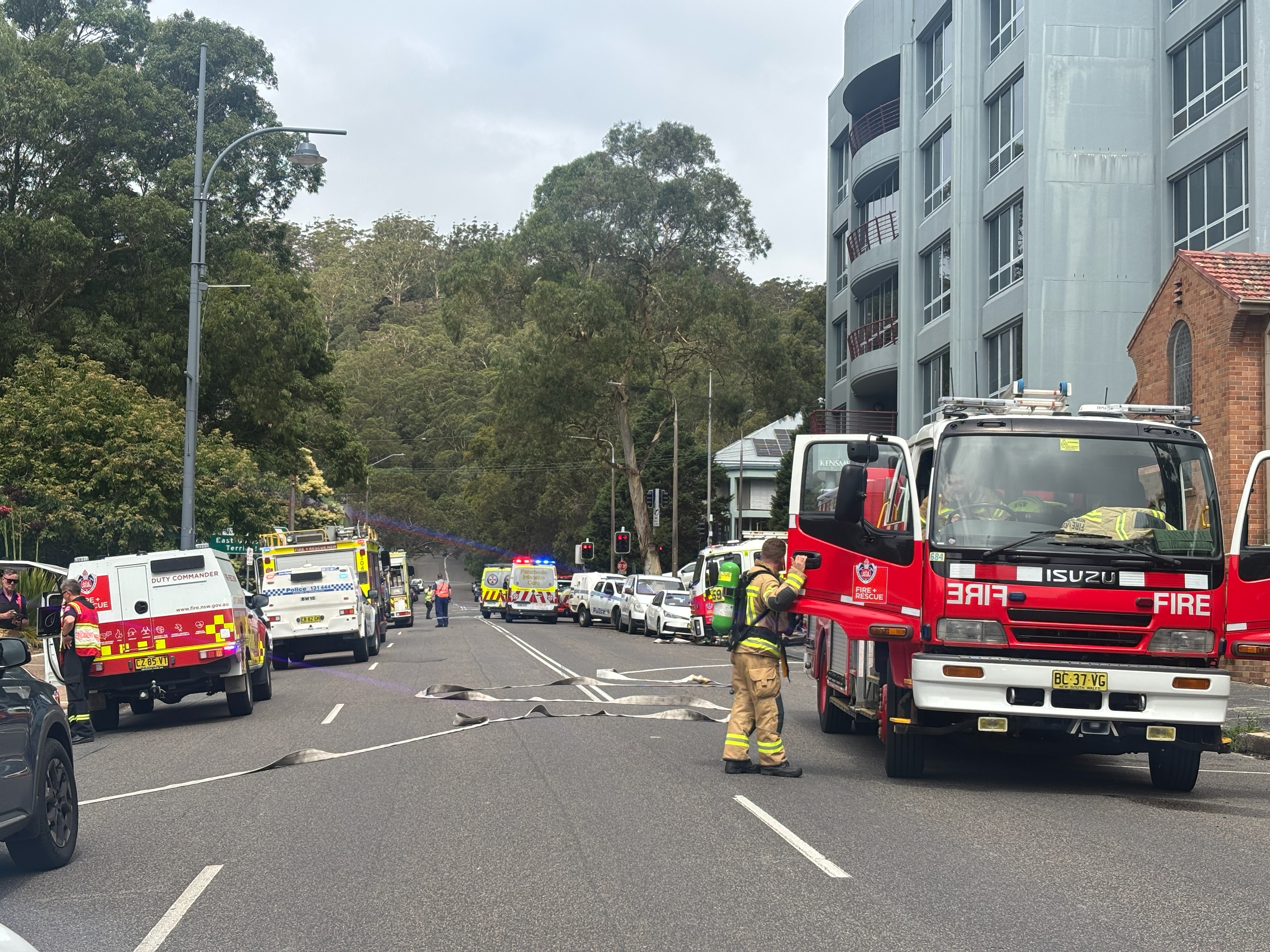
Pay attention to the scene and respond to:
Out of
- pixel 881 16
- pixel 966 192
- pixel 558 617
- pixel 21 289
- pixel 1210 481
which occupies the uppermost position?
pixel 881 16

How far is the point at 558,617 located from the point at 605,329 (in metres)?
15.0

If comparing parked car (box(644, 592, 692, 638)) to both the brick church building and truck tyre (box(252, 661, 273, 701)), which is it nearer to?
the brick church building

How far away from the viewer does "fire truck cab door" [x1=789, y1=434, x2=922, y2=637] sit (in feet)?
34.6

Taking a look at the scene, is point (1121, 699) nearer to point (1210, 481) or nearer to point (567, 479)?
point (1210, 481)

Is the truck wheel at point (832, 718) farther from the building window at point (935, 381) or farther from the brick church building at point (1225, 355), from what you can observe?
the building window at point (935, 381)

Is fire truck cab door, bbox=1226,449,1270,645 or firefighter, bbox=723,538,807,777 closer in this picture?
fire truck cab door, bbox=1226,449,1270,645

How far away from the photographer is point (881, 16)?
138 ft

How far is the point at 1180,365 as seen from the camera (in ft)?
75.5

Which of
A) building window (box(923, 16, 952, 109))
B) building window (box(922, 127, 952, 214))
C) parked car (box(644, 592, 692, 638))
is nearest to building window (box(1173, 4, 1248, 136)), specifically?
building window (box(922, 127, 952, 214))

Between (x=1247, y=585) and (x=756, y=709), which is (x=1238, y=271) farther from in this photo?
(x=756, y=709)

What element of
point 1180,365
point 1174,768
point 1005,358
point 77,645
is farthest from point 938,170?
point 1174,768

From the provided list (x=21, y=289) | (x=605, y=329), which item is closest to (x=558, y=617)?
(x=605, y=329)

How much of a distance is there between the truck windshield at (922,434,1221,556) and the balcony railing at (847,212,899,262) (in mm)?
31400

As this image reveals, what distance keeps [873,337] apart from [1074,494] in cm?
3394
